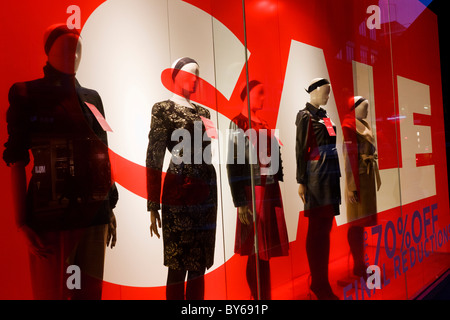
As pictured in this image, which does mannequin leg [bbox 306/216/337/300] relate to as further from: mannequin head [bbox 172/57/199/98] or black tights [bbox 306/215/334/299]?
mannequin head [bbox 172/57/199/98]

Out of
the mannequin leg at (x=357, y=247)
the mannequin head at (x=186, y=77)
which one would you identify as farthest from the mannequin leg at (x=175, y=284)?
the mannequin leg at (x=357, y=247)

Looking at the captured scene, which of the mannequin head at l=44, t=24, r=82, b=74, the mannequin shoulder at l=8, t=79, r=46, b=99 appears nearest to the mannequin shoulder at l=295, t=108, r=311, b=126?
the mannequin head at l=44, t=24, r=82, b=74

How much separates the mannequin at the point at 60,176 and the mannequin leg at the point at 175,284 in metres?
0.36

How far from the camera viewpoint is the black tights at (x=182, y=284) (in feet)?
6.24

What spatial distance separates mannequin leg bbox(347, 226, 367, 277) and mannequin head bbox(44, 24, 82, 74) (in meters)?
2.19

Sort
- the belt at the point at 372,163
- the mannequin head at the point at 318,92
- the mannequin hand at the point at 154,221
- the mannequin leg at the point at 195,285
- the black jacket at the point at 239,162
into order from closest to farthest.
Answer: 1. the mannequin hand at the point at 154,221
2. the mannequin leg at the point at 195,285
3. the black jacket at the point at 239,162
4. the mannequin head at the point at 318,92
5. the belt at the point at 372,163

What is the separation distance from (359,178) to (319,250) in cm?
66

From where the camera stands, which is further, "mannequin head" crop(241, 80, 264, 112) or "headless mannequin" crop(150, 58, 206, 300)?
"mannequin head" crop(241, 80, 264, 112)

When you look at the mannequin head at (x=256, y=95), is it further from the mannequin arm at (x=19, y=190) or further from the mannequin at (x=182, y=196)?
the mannequin arm at (x=19, y=190)

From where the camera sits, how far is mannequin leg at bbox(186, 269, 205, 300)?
1.93 meters
